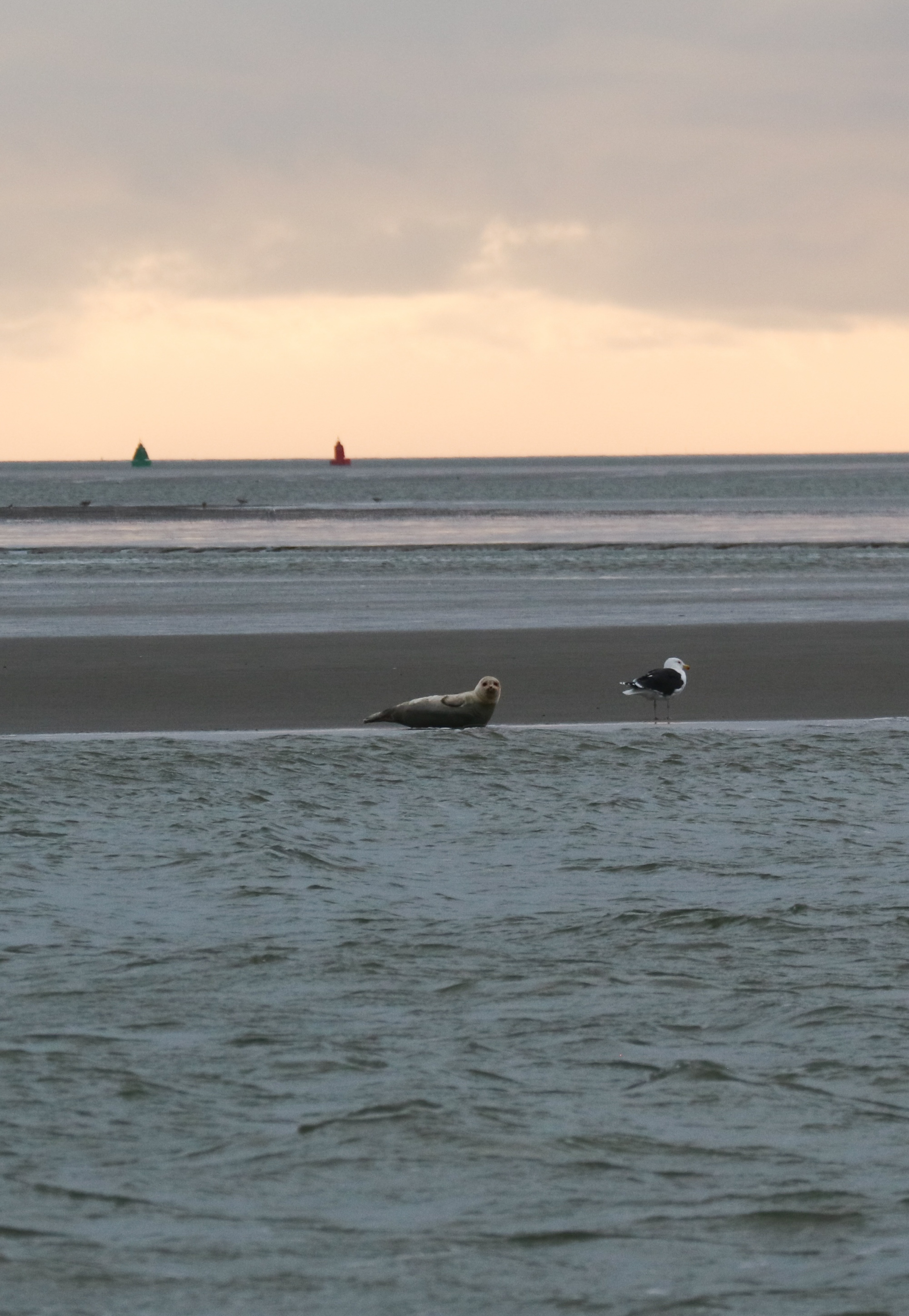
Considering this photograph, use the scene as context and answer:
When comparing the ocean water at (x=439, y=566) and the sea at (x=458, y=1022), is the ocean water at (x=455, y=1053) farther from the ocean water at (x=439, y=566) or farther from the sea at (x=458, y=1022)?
the ocean water at (x=439, y=566)

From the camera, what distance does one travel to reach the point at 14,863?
464 inches

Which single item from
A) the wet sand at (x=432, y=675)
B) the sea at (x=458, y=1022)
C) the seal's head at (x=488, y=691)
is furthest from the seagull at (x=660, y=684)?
the seal's head at (x=488, y=691)

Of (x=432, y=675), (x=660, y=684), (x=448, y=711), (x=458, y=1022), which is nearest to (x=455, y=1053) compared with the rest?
(x=458, y=1022)

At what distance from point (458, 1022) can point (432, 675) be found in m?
13.6

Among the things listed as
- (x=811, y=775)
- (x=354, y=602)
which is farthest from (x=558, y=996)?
(x=354, y=602)

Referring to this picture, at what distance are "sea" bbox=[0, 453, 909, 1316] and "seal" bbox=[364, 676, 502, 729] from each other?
0.26 meters

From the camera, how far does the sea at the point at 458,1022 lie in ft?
19.2

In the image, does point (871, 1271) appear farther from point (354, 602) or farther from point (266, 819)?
point (354, 602)

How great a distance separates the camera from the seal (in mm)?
17000

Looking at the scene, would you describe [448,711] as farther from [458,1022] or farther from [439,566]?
[439,566]

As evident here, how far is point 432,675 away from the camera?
21.8 metres

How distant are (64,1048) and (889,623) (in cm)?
2170

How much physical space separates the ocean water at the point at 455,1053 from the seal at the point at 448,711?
287 cm

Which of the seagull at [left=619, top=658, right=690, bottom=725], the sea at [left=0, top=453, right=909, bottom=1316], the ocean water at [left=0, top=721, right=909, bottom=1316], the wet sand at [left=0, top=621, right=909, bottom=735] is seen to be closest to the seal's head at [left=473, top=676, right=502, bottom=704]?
the sea at [left=0, top=453, right=909, bottom=1316]
